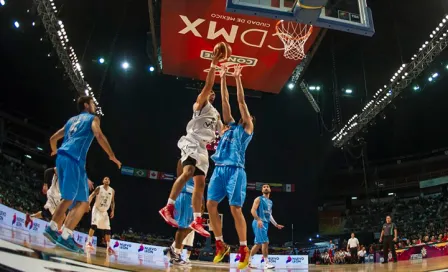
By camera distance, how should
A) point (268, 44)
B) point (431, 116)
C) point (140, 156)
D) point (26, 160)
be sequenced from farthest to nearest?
1. point (26, 160)
2. point (431, 116)
3. point (140, 156)
4. point (268, 44)

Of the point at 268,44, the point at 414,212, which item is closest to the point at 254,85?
the point at 268,44

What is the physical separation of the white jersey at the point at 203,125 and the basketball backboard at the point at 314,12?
2.99 m

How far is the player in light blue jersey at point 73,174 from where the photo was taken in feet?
15.2

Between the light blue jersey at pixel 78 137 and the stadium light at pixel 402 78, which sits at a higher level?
the stadium light at pixel 402 78

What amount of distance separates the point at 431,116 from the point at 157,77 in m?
18.1

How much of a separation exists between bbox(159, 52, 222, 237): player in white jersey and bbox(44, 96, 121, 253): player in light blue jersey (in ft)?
2.97

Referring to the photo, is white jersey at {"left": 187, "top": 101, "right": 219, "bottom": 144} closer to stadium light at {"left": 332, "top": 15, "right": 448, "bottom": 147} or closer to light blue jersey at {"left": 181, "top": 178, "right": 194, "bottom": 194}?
light blue jersey at {"left": 181, "top": 178, "right": 194, "bottom": 194}

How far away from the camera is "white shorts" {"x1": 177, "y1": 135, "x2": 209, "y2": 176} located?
5230 mm

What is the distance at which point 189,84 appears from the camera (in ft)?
62.5

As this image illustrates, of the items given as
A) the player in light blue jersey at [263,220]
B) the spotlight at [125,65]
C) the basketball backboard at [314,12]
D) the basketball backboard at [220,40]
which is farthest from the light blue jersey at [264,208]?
the spotlight at [125,65]

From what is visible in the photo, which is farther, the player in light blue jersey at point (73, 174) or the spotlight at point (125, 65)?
the spotlight at point (125, 65)

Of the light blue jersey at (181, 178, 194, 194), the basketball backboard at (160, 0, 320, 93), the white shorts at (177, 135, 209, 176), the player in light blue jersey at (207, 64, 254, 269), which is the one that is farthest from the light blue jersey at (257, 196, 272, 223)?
the white shorts at (177, 135, 209, 176)

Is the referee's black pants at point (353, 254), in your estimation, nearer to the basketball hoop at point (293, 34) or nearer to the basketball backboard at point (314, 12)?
the basketball hoop at point (293, 34)

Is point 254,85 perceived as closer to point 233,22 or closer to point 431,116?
point 233,22
